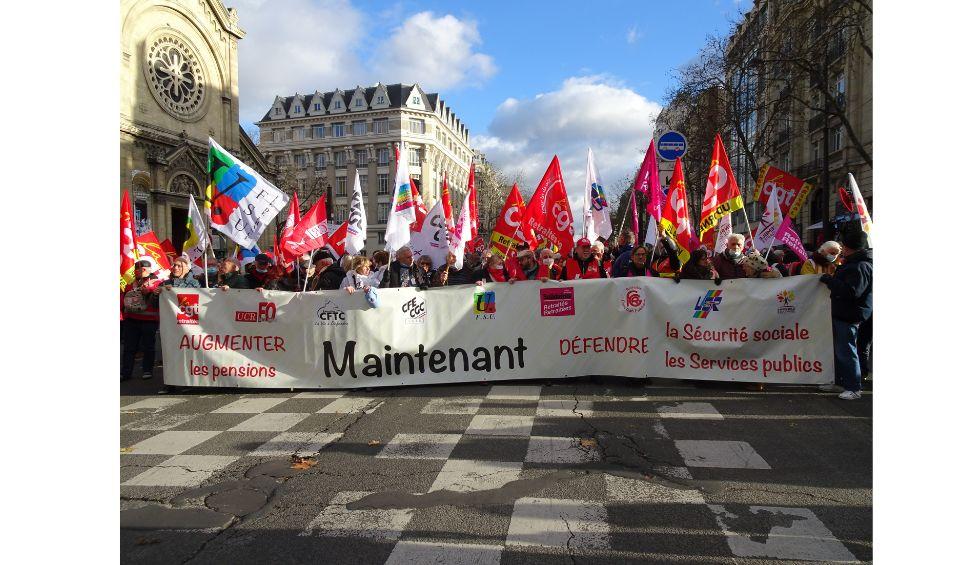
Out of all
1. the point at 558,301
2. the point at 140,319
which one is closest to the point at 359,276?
the point at 558,301

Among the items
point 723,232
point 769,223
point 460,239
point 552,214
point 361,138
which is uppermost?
point 361,138

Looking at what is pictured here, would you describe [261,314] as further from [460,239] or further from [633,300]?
[633,300]

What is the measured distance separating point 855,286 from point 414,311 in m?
5.24

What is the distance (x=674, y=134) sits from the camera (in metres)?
9.84

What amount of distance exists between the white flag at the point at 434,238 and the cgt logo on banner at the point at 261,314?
2694 mm

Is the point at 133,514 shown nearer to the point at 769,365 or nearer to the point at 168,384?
the point at 168,384

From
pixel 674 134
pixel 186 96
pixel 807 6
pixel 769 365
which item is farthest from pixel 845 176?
pixel 186 96

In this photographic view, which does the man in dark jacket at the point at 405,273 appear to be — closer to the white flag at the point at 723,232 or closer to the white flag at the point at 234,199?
the white flag at the point at 234,199

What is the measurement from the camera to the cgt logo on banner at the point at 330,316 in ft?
26.0

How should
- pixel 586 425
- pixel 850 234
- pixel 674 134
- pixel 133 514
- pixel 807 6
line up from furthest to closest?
pixel 807 6
pixel 674 134
pixel 850 234
pixel 586 425
pixel 133 514

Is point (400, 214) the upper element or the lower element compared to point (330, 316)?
upper

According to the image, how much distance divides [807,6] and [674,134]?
42.9 feet

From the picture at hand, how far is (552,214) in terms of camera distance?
9.64 m

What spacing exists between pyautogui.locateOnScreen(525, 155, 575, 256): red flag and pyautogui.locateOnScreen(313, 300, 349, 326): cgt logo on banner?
3.44 meters
